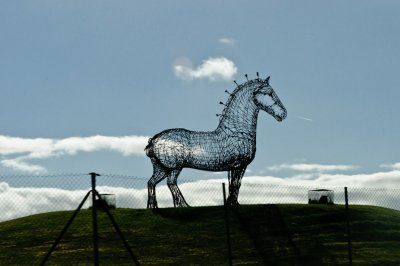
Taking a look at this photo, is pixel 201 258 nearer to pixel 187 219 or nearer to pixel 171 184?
pixel 187 219

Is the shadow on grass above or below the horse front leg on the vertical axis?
below

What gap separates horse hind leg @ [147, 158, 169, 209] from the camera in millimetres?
29078

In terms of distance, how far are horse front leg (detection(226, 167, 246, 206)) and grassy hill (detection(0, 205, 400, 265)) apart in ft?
2.91

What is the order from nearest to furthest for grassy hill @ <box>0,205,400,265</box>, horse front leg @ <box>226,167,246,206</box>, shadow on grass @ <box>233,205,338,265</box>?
1. shadow on grass @ <box>233,205,338,265</box>
2. grassy hill @ <box>0,205,400,265</box>
3. horse front leg @ <box>226,167,246,206</box>

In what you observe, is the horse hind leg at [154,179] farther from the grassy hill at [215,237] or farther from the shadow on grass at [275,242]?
the shadow on grass at [275,242]

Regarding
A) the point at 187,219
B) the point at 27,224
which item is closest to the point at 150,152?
the point at 187,219

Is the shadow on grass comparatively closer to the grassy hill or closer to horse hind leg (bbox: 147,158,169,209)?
the grassy hill

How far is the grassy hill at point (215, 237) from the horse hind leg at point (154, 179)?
2.70ft

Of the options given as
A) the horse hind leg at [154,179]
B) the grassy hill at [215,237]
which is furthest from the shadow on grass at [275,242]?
the horse hind leg at [154,179]

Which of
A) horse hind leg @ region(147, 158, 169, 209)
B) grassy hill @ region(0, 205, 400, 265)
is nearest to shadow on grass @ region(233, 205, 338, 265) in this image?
grassy hill @ region(0, 205, 400, 265)

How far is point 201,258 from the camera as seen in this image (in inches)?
796

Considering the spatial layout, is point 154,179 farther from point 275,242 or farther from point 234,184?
point 275,242

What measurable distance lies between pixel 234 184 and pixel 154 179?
358 centimetres

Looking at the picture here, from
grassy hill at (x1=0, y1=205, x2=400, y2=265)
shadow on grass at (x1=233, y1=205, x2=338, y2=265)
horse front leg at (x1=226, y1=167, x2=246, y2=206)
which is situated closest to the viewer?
shadow on grass at (x1=233, y1=205, x2=338, y2=265)
